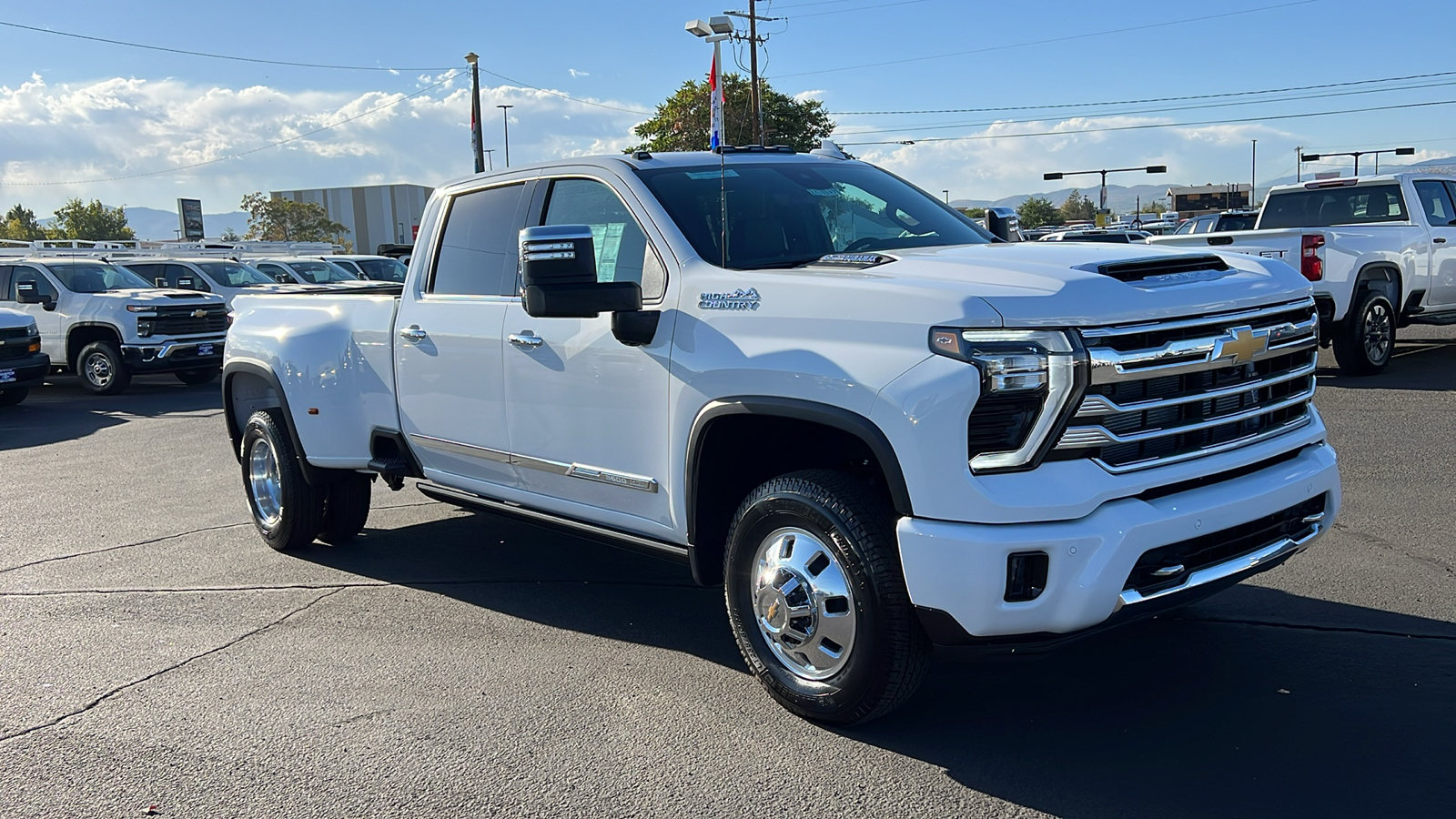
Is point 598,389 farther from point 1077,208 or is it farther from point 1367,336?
point 1077,208

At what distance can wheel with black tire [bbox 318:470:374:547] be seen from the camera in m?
6.73

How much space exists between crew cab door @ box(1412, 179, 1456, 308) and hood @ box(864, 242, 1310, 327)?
976 cm

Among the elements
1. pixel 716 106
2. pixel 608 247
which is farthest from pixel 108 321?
pixel 608 247

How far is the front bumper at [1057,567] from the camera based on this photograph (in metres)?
3.35

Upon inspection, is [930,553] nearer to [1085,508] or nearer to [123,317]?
[1085,508]

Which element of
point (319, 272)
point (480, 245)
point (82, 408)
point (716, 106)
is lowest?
point (82, 408)

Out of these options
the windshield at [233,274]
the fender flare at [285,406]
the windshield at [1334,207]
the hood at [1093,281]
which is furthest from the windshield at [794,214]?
the windshield at [233,274]

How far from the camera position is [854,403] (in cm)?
364

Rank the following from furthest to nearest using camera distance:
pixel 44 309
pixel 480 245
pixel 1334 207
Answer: pixel 44 309, pixel 1334 207, pixel 480 245

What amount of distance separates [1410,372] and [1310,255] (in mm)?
1993

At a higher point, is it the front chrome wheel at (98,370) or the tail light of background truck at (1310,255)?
the tail light of background truck at (1310,255)

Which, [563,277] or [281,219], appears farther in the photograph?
[281,219]

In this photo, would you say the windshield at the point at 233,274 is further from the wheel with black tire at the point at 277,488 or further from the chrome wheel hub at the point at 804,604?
the chrome wheel hub at the point at 804,604

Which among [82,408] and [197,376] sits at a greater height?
[197,376]
